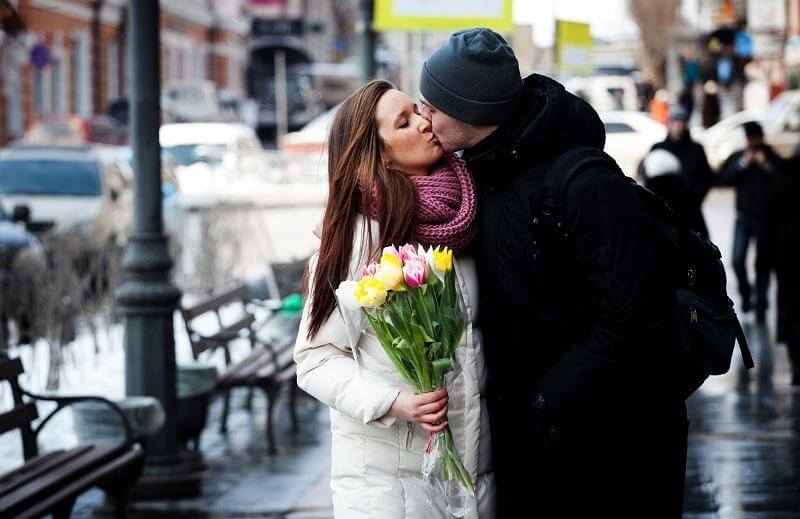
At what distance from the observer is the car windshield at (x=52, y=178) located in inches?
738

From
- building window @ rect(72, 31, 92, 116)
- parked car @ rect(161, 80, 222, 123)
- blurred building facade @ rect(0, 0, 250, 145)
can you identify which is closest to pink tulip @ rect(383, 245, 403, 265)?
blurred building facade @ rect(0, 0, 250, 145)

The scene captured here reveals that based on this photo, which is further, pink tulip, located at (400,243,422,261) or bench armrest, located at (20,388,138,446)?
bench armrest, located at (20,388,138,446)

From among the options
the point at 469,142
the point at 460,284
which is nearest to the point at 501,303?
the point at 460,284

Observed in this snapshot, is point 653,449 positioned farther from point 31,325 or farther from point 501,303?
point 31,325

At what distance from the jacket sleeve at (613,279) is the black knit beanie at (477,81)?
27cm

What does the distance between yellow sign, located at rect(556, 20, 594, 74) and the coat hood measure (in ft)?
45.0

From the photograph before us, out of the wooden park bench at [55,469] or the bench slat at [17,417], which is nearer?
the wooden park bench at [55,469]

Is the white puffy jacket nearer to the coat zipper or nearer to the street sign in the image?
the coat zipper

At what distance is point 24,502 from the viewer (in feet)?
18.3

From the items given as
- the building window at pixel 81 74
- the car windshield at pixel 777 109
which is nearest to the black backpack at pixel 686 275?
the car windshield at pixel 777 109

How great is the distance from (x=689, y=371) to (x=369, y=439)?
2.48ft

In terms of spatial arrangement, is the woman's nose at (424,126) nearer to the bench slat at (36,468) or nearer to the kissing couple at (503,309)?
the kissing couple at (503,309)

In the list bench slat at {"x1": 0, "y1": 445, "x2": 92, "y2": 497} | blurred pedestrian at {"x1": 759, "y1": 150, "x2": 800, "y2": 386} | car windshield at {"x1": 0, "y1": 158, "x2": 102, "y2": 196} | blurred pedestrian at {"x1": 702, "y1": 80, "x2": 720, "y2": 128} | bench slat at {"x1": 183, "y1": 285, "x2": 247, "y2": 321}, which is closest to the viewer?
bench slat at {"x1": 0, "y1": 445, "x2": 92, "y2": 497}

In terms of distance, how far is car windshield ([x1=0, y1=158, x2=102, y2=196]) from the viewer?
1875 cm
